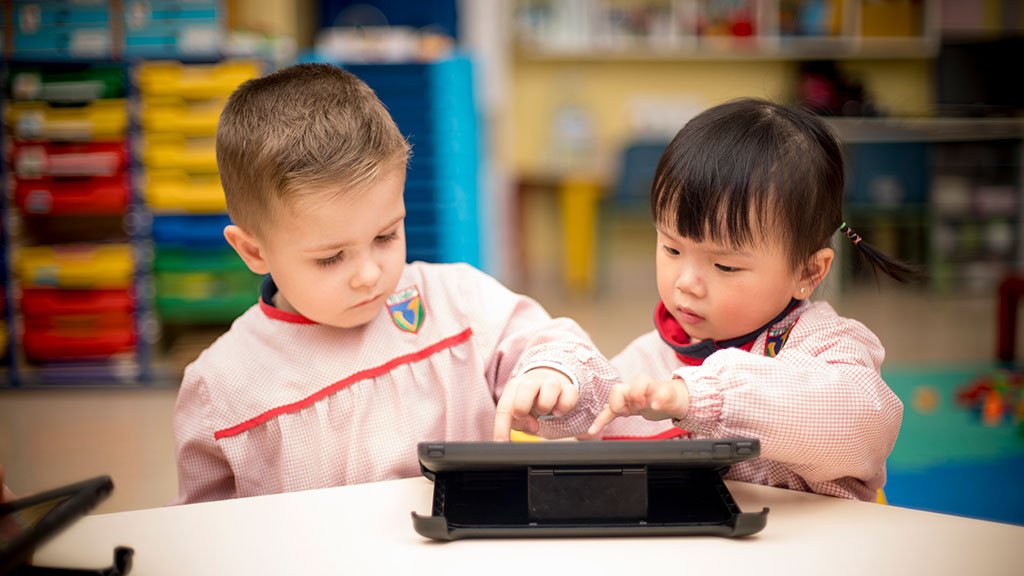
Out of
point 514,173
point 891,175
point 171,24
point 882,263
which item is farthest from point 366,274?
point 891,175

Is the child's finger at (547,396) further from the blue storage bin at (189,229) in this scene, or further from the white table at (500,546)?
the blue storage bin at (189,229)

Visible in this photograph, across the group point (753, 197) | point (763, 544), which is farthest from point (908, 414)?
point (763, 544)

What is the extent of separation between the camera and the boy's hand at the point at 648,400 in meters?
0.72

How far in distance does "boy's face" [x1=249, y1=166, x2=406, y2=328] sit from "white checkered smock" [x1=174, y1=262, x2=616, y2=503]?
7 cm

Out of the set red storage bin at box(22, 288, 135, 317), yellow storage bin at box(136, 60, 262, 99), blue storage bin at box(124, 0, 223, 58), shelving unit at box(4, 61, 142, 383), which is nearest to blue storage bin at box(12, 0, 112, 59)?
blue storage bin at box(124, 0, 223, 58)

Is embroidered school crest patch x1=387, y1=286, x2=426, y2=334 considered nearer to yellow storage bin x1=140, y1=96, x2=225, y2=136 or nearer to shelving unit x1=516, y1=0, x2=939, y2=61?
yellow storage bin x1=140, y1=96, x2=225, y2=136

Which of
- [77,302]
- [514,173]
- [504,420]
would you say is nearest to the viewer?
[504,420]

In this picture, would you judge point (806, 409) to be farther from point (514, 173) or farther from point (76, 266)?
point (514, 173)

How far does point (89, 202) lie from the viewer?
3354 millimetres

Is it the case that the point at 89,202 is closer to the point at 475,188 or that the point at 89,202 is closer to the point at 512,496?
the point at 475,188

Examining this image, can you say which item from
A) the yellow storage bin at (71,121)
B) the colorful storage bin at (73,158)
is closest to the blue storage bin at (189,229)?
the colorful storage bin at (73,158)

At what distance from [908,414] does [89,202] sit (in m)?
3.00

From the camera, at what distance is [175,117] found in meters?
3.32

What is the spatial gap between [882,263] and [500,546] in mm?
572
